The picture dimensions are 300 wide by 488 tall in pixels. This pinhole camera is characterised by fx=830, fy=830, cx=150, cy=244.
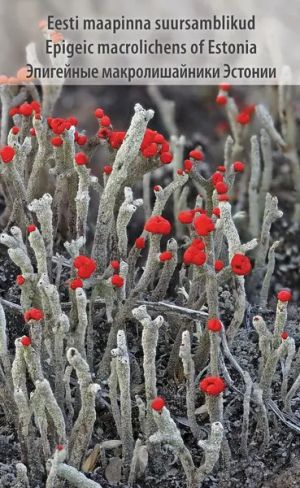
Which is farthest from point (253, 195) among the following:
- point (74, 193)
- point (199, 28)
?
point (199, 28)

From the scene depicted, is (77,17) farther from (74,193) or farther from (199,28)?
→ (74,193)

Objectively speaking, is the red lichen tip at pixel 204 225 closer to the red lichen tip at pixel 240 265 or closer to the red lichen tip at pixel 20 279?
the red lichen tip at pixel 240 265

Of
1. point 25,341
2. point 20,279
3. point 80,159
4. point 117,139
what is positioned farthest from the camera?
point 117,139

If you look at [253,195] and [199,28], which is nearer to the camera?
[253,195]

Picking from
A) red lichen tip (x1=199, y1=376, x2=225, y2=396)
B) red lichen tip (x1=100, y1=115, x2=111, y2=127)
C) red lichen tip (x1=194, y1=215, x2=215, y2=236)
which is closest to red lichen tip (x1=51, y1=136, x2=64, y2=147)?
red lichen tip (x1=100, y1=115, x2=111, y2=127)

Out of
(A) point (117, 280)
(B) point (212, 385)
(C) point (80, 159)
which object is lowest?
(B) point (212, 385)

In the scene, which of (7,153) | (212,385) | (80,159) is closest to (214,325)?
(212,385)

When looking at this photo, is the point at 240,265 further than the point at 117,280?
No

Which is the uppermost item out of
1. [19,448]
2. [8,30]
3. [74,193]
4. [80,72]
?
[8,30]

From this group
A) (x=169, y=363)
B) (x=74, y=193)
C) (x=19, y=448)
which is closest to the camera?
(x=19, y=448)

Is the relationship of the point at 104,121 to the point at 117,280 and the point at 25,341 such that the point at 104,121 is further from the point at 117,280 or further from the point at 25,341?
the point at 25,341

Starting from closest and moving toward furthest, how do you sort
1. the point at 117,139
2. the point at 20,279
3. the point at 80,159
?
the point at 20,279, the point at 80,159, the point at 117,139
